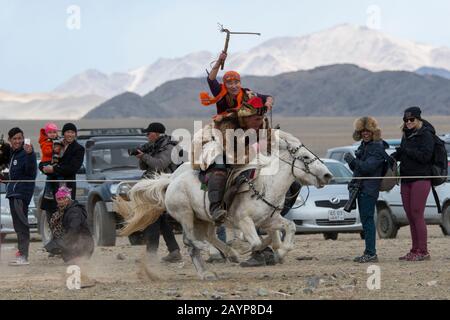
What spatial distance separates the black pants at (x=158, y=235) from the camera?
54.3 ft

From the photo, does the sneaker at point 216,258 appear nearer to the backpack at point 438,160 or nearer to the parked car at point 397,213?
the backpack at point 438,160

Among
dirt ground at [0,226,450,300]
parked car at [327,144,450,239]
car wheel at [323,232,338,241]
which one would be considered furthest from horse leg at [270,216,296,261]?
car wheel at [323,232,338,241]

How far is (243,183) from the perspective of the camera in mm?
13695

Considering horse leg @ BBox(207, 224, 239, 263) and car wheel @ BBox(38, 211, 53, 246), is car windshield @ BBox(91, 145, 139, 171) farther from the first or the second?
horse leg @ BBox(207, 224, 239, 263)

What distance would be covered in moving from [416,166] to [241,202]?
287 centimetres

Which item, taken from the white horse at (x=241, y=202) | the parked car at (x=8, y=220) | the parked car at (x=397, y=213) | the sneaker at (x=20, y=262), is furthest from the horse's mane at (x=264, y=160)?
the parked car at (x=8, y=220)

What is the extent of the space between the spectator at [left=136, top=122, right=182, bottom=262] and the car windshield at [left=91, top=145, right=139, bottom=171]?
4.06 meters

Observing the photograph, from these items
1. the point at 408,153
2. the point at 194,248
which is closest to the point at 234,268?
the point at 194,248

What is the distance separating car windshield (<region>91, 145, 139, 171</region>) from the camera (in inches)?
832

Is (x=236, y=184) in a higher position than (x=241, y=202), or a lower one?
higher

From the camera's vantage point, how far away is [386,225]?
21688 mm

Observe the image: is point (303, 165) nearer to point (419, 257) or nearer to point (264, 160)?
point (264, 160)

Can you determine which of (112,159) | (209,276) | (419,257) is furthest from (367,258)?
(112,159)
